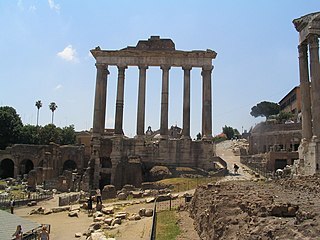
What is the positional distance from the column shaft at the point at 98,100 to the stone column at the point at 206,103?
36.5 feet

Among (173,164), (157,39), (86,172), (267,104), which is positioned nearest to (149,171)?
(173,164)

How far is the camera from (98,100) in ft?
125

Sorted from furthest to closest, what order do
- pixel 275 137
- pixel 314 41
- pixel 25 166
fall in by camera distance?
pixel 275 137, pixel 25 166, pixel 314 41

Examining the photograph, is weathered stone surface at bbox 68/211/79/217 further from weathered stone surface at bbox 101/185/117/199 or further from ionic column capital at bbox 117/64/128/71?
ionic column capital at bbox 117/64/128/71

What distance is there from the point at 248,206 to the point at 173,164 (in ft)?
88.8

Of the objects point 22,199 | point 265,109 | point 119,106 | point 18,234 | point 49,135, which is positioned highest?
point 265,109

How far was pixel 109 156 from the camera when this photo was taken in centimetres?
3628

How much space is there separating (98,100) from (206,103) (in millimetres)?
11738

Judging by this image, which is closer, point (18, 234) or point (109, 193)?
point (18, 234)

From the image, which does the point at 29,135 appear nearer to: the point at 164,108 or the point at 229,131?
the point at 164,108

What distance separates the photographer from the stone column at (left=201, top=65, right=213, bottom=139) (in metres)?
37.2

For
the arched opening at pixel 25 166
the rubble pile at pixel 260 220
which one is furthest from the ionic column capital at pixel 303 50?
the arched opening at pixel 25 166

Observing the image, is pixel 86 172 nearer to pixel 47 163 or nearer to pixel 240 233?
pixel 47 163

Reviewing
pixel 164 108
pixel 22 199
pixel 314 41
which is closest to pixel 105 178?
pixel 164 108
